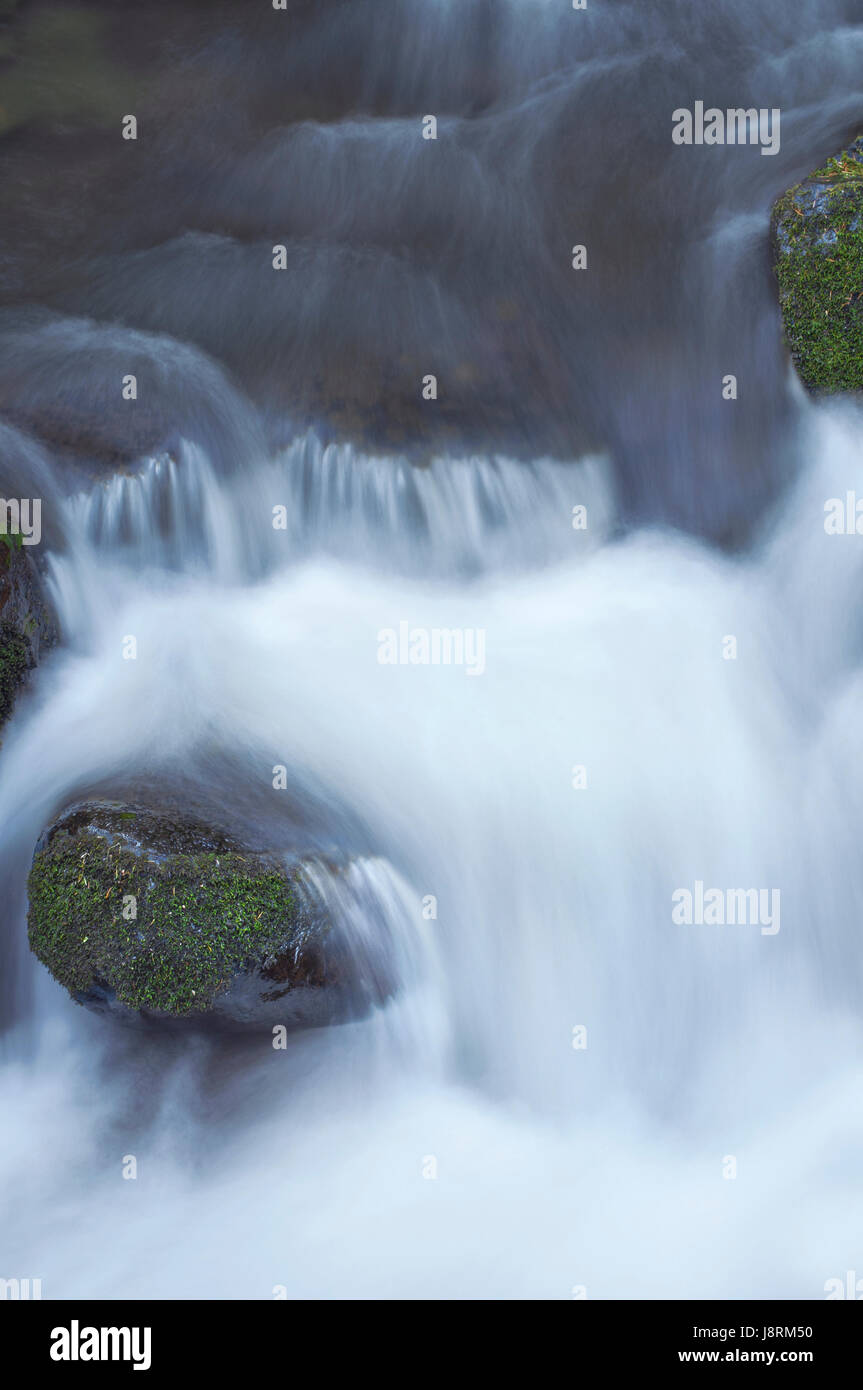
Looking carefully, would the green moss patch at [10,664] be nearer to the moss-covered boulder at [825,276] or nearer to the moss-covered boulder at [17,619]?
the moss-covered boulder at [17,619]

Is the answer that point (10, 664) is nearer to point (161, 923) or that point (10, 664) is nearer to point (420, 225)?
point (161, 923)

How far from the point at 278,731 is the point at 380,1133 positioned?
8.37ft

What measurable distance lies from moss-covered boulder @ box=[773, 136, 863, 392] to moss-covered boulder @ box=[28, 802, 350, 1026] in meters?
5.11

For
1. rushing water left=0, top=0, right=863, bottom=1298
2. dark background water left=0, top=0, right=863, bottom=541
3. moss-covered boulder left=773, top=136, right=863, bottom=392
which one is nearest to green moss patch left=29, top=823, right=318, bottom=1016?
rushing water left=0, top=0, right=863, bottom=1298

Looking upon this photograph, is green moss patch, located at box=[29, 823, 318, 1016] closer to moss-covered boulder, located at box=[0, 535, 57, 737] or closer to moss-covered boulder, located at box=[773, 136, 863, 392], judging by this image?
moss-covered boulder, located at box=[0, 535, 57, 737]

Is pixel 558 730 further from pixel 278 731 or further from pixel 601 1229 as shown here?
pixel 601 1229

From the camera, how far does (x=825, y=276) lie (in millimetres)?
7988

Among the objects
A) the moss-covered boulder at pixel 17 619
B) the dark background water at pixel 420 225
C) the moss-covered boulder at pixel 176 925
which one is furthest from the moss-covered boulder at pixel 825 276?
the moss-covered boulder at pixel 17 619

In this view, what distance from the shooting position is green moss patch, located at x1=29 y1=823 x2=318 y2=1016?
5852 mm

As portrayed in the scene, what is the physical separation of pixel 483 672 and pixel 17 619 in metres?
3.08

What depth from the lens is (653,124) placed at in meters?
9.58

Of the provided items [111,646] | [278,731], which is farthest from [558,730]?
[111,646]

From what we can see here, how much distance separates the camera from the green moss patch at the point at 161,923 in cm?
585

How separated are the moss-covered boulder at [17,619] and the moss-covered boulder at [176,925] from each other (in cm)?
144
